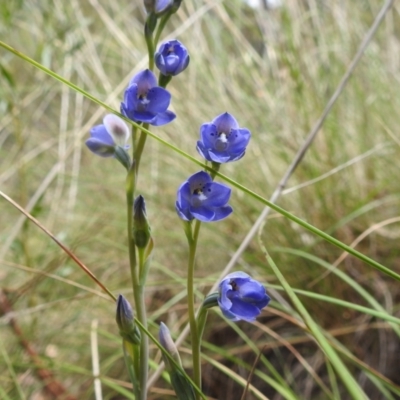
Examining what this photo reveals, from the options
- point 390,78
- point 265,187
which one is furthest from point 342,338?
point 390,78

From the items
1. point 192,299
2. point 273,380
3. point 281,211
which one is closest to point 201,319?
point 192,299

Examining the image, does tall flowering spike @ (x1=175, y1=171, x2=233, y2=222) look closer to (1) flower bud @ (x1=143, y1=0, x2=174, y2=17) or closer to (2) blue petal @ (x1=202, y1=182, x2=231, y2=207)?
(2) blue petal @ (x1=202, y1=182, x2=231, y2=207)

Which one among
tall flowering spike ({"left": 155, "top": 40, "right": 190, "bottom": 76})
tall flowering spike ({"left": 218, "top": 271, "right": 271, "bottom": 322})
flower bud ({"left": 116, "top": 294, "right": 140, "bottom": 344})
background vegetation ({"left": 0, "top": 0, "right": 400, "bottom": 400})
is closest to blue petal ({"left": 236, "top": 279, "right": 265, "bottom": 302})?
tall flowering spike ({"left": 218, "top": 271, "right": 271, "bottom": 322})

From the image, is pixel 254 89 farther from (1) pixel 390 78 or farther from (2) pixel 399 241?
(2) pixel 399 241

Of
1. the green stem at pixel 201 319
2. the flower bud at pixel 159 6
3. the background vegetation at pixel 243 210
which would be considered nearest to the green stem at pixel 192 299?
the green stem at pixel 201 319

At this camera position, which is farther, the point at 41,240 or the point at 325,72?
the point at 41,240

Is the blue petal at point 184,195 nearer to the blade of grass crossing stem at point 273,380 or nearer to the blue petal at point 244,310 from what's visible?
the blue petal at point 244,310

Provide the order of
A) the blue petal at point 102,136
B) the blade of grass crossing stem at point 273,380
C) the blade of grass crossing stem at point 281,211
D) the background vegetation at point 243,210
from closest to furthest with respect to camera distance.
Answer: the blade of grass crossing stem at point 281,211
the blue petal at point 102,136
the blade of grass crossing stem at point 273,380
the background vegetation at point 243,210
